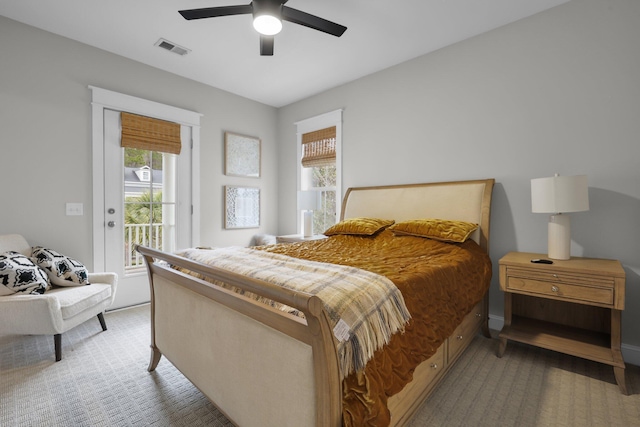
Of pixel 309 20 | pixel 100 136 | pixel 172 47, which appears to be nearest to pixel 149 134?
pixel 100 136

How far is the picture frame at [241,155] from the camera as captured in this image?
415 centimetres

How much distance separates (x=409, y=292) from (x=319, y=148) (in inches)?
123

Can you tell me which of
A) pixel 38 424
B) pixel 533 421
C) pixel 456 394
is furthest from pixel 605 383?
pixel 38 424

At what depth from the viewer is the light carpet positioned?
1575 millimetres

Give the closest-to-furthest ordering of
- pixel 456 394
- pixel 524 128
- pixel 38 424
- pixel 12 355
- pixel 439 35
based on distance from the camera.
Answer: pixel 38 424, pixel 456 394, pixel 12 355, pixel 524 128, pixel 439 35

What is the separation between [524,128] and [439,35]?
118 cm

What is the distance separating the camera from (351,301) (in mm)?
1113

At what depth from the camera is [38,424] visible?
1.54 metres

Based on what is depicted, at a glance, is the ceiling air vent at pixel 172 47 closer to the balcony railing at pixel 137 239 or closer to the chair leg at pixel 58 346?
the balcony railing at pixel 137 239

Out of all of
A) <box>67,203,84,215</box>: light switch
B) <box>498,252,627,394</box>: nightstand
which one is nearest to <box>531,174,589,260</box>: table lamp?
<box>498,252,627,394</box>: nightstand

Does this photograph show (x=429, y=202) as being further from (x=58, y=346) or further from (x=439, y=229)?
(x=58, y=346)

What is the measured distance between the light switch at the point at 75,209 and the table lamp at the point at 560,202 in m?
4.06

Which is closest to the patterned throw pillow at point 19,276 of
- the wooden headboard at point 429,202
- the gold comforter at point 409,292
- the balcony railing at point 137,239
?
the balcony railing at point 137,239

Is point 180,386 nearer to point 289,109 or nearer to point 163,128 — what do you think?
point 163,128
